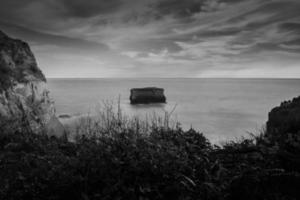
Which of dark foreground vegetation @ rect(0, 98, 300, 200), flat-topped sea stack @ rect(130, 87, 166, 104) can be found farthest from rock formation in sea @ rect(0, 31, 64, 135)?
flat-topped sea stack @ rect(130, 87, 166, 104)

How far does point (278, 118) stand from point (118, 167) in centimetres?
906

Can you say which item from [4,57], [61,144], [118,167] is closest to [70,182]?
[118,167]

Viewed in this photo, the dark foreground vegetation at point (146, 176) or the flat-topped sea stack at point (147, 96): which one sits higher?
the dark foreground vegetation at point (146, 176)

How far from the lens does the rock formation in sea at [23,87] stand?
1233cm

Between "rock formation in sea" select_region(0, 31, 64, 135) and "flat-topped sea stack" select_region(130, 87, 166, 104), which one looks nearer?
"rock formation in sea" select_region(0, 31, 64, 135)

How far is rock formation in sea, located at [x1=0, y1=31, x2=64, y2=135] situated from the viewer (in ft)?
40.4

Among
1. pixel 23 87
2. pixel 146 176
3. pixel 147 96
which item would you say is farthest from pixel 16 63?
pixel 147 96

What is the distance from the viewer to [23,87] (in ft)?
45.3

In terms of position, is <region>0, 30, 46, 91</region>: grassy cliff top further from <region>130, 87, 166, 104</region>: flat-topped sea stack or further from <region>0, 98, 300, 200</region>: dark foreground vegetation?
<region>130, 87, 166, 104</region>: flat-topped sea stack

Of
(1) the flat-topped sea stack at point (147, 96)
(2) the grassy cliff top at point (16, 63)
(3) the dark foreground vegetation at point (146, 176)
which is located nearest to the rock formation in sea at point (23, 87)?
(2) the grassy cliff top at point (16, 63)

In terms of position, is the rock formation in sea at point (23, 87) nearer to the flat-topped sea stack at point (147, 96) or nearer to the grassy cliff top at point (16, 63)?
the grassy cliff top at point (16, 63)

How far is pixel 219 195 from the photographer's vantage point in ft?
9.46

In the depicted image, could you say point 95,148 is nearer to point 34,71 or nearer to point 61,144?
point 61,144

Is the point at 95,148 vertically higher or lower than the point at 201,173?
higher
